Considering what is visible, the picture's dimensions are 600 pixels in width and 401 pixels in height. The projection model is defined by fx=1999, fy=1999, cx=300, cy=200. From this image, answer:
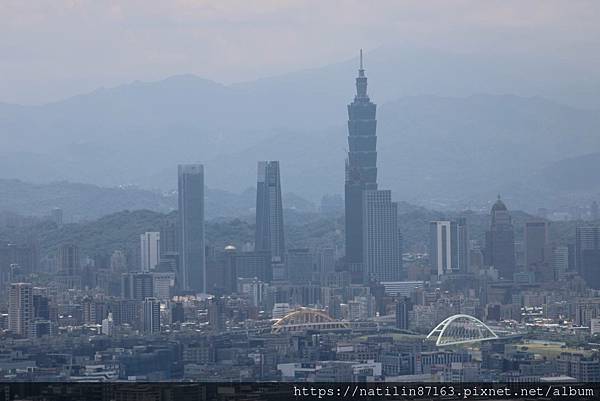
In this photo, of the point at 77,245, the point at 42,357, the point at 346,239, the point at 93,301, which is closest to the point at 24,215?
the point at 77,245

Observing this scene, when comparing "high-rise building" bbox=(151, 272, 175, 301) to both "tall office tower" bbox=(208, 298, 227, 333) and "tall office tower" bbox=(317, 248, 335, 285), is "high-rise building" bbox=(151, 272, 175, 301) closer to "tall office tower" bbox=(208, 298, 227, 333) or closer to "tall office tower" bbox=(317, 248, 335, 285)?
"tall office tower" bbox=(208, 298, 227, 333)

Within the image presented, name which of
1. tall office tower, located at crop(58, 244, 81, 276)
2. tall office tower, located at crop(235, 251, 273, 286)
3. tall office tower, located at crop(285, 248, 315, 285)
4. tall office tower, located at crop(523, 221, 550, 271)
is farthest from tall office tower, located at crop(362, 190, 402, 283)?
tall office tower, located at crop(58, 244, 81, 276)

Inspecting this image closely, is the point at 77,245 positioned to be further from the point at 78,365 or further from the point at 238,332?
the point at 78,365

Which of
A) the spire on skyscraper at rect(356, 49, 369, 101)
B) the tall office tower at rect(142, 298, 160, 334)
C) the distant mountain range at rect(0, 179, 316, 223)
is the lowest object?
the tall office tower at rect(142, 298, 160, 334)

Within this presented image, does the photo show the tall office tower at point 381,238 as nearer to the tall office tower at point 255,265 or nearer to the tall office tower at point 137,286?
the tall office tower at point 255,265

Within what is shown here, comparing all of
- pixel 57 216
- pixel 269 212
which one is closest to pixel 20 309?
pixel 57 216

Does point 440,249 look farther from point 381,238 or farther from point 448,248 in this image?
point 381,238
